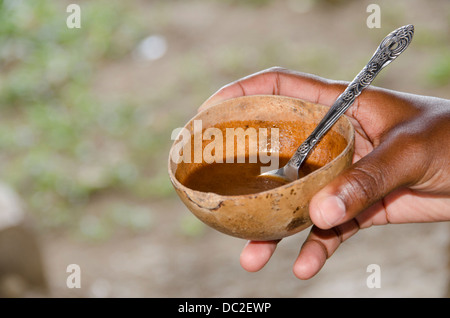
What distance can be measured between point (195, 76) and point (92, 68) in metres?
1.36

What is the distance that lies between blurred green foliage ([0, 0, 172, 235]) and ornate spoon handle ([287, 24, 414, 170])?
10.5 ft

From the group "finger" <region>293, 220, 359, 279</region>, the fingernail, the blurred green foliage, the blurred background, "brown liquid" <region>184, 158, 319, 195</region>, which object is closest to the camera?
the fingernail

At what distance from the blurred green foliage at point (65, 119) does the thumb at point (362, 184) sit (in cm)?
347

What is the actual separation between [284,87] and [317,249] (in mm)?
706

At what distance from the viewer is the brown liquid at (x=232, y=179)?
1.92 metres

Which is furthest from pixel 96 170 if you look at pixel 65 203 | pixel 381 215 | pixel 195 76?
pixel 381 215

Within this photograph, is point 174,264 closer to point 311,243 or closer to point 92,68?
point 311,243

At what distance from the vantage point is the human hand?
165 centimetres

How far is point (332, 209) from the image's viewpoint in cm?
161

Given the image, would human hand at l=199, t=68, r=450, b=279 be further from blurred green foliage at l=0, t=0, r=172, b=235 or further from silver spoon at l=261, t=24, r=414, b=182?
blurred green foliage at l=0, t=0, r=172, b=235

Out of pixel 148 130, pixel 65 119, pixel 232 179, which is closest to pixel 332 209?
pixel 232 179

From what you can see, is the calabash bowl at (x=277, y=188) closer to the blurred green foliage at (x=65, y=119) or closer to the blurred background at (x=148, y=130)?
the blurred background at (x=148, y=130)

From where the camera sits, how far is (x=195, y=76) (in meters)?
6.53

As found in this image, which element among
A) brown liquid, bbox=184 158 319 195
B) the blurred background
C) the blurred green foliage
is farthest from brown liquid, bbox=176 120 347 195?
the blurred green foliage
